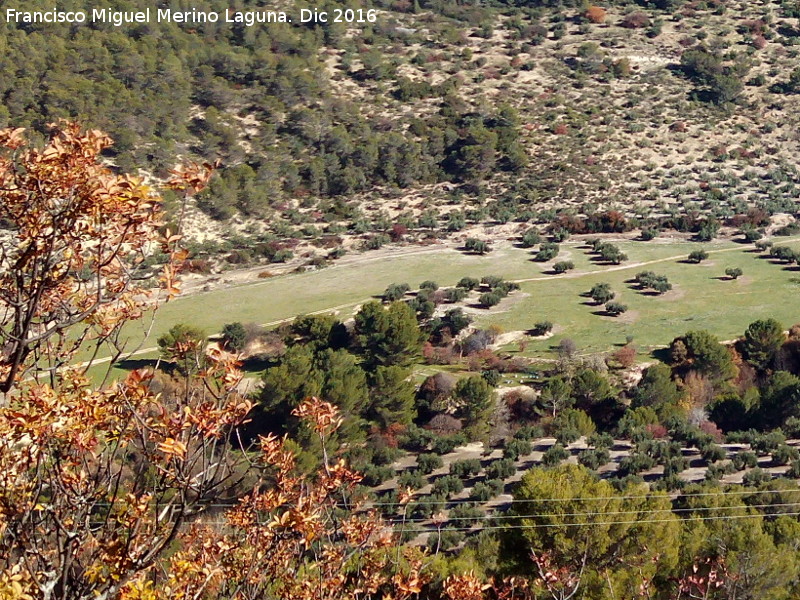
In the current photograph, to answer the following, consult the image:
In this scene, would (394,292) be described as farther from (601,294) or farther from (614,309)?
(614,309)

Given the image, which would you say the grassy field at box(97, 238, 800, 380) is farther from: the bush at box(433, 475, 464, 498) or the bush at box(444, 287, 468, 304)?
the bush at box(433, 475, 464, 498)

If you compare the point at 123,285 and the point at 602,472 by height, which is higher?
the point at 123,285

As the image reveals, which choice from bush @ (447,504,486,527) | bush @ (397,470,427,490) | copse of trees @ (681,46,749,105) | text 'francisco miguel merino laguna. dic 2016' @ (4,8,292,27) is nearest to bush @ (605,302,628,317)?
bush @ (397,470,427,490)

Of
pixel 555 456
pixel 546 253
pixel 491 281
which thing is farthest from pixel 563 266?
pixel 555 456

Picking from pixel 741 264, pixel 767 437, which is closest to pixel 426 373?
pixel 767 437

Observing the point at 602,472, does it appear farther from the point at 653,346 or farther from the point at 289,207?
the point at 289,207

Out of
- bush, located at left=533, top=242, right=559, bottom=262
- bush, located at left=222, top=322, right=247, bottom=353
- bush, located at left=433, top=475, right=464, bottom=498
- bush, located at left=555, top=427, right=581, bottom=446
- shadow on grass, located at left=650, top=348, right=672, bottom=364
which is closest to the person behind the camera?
bush, located at left=433, top=475, right=464, bottom=498
